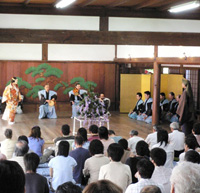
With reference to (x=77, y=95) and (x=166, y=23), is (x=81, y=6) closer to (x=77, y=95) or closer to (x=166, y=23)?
(x=166, y=23)

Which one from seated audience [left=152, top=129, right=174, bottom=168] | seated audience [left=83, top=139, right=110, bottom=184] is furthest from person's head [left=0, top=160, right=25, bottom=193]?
seated audience [left=152, top=129, right=174, bottom=168]

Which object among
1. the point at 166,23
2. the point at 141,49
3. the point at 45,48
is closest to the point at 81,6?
the point at 166,23

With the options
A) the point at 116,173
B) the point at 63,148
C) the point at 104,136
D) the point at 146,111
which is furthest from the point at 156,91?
the point at 116,173

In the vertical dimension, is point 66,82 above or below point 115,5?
below

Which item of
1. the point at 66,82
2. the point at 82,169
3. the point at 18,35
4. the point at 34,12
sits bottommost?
the point at 82,169

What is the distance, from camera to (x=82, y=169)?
4828mm

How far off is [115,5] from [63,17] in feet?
3.32

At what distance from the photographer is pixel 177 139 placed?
6.23 m

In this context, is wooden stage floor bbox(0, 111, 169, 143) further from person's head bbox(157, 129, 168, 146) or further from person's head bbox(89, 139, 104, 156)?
person's head bbox(89, 139, 104, 156)

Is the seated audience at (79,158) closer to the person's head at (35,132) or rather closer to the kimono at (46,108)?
the person's head at (35,132)

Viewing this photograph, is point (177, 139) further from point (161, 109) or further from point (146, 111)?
point (161, 109)

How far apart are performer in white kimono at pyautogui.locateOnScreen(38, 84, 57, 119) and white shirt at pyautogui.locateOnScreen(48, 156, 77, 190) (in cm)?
753

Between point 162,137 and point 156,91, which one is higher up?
point 156,91

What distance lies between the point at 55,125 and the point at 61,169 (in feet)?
20.3
